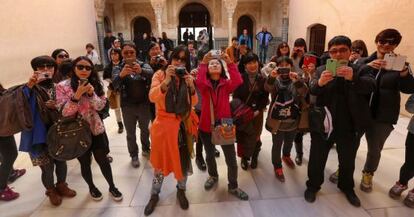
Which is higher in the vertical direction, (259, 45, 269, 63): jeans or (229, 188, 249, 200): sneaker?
(259, 45, 269, 63): jeans

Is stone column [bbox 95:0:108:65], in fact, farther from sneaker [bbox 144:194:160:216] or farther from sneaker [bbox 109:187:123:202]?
sneaker [bbox 144:194:160:216]

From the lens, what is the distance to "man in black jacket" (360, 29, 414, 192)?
2.37m

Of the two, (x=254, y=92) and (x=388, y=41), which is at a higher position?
(x=388, y=41)

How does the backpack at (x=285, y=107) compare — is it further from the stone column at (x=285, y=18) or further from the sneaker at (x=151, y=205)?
the stone column at (x=285, y=18)

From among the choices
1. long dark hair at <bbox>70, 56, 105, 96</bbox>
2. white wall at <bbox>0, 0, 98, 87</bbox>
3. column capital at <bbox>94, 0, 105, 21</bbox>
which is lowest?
long dark hair at <bbox>70, 56, 105, 96</bbox>

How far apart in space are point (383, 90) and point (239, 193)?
1677mm

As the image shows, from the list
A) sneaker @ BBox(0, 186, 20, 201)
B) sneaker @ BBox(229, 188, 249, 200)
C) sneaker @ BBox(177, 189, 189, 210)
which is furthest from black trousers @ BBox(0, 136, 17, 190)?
sneaker @ BBox(229, 188, 249, 200)

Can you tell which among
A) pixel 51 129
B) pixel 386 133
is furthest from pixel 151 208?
pixel 386 133

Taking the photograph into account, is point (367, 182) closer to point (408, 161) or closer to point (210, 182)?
point (408, 161)

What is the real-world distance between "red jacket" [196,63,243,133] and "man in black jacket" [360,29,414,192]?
1133 millimetres

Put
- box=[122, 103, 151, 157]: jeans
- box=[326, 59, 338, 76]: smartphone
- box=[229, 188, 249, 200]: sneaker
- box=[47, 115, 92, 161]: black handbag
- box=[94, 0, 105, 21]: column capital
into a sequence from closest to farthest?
box=[326, 59, 338, 76]: smartphone < box=[47, 115, 92, 161]: black handbag < box=[229, 188, 249, 200]: sneaker < box=[122, 103, 151, 157]: jeans < box=[94, 0, 105, 21]: column capital

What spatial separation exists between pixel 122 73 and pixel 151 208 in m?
1.45

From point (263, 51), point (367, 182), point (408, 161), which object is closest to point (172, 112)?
point (367, 182)

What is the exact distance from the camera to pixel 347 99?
2348mm
